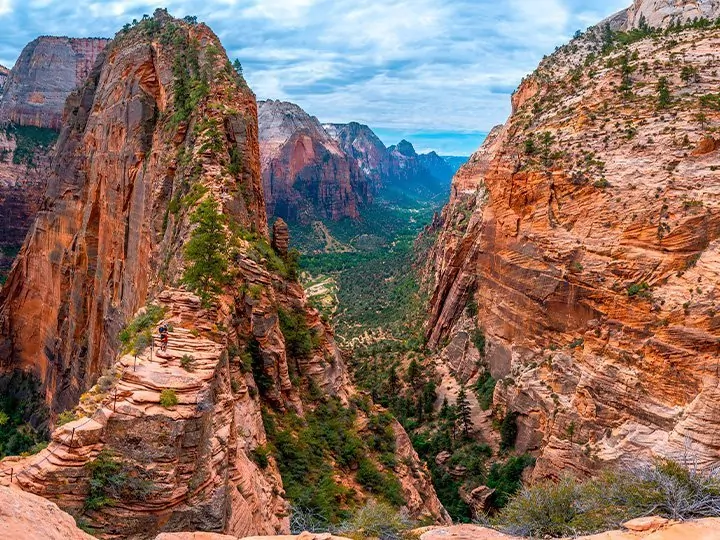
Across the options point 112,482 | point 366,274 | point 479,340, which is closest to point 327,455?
point 112,482

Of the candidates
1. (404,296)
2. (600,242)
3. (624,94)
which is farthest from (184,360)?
(404,296)

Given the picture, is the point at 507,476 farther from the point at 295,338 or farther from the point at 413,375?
the point at 295,338

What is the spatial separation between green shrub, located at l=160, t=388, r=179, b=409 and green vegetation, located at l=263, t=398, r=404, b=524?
306 inches

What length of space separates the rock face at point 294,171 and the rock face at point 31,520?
556 ft

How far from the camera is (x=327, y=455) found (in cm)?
2436

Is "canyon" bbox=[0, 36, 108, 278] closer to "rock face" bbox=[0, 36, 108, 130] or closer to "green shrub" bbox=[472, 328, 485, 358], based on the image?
"rock face" bbox=[0, 36, 108, 130]

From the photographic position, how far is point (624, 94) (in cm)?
3850

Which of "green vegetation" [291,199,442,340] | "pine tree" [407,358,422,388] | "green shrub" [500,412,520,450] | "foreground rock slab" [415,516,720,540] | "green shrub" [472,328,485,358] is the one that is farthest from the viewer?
"green vegetation" [291,199,442,340]

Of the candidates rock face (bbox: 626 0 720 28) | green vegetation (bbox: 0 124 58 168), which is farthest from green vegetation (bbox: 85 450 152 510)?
green vegetation (bbox: 0 124 58 168)

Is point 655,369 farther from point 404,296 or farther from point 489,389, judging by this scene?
point 404,296

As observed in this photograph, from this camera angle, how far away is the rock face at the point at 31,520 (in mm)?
8125

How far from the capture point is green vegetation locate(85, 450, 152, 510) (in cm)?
1215

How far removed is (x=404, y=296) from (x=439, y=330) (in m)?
27.2

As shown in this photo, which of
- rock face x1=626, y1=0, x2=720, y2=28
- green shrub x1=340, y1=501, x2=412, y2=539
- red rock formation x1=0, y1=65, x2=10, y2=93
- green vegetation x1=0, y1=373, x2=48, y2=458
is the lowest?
green vegetation x1=0, y1=373, x2=48, y2=458
